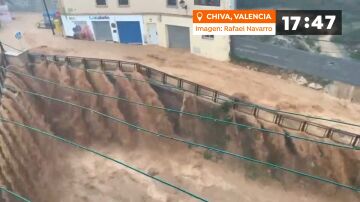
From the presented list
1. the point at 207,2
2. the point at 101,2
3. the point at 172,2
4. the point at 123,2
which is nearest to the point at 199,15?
the point at 207,2

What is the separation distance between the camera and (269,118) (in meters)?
21.7

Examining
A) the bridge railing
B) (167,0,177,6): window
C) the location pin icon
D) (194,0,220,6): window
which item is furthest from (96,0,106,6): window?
the location pin icon

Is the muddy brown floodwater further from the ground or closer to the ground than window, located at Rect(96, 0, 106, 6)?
closer to the ground

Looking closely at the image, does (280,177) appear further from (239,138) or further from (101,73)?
(101,73)

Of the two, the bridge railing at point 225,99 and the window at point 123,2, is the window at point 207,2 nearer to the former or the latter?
the window at point 123,2

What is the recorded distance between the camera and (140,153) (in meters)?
24.4

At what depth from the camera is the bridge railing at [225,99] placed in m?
19.5

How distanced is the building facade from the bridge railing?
635cm

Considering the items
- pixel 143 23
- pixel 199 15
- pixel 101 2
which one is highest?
pixel 101 2

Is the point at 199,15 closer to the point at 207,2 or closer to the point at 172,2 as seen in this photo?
the point at 207,2

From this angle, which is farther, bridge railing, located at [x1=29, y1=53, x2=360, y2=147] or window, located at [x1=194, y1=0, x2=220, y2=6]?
window, located at [x1=194, y1=0, x2=220, y2=6]

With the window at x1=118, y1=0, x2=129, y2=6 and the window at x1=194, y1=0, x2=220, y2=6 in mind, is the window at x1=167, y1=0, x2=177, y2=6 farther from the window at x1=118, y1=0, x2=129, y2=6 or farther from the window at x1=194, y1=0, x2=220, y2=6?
the window at x1=118, y1=0, x2=129, y2=6

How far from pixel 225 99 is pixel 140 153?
7.74 meters

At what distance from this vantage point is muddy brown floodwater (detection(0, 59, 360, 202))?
19938 millimetres
